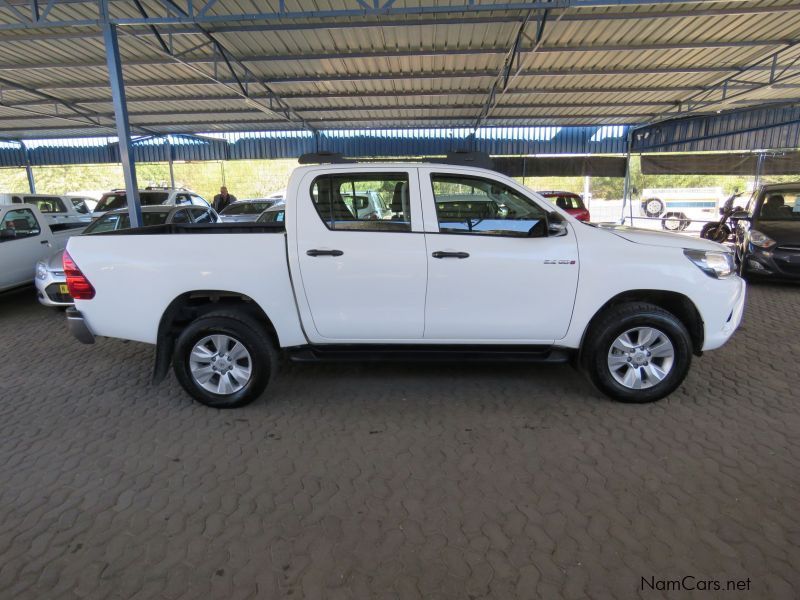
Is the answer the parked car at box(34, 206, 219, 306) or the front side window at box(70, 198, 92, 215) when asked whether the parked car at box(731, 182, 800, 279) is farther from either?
the front side window at box(70, 198, 92, 215)

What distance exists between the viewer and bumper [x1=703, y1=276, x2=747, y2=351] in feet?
12.5

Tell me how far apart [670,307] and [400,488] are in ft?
9.08

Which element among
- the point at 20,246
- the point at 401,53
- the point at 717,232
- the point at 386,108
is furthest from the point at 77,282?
the point at 717,232

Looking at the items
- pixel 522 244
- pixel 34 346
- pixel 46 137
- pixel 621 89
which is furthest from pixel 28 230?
pixel 46 137

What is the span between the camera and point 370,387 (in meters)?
4.38

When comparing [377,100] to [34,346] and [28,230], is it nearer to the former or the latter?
[28,230]

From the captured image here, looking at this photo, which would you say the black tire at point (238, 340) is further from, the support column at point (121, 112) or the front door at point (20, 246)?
the front door at point (20, 246)

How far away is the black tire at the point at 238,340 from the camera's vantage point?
379 cm

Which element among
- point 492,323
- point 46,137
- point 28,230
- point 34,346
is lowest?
point 34,346

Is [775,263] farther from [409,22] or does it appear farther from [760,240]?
[409,22]

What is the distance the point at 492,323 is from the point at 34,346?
5.52 m

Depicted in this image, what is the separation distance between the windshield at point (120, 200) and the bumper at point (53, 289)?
19.7ft

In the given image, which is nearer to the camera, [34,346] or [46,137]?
[34,346]

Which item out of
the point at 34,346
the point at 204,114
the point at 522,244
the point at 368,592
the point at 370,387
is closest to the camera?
the point at 368,592
